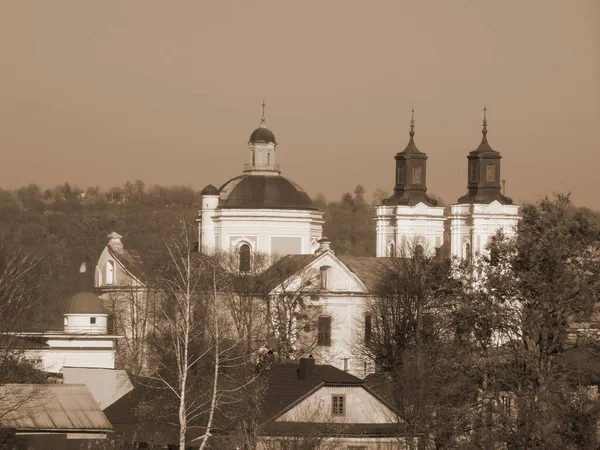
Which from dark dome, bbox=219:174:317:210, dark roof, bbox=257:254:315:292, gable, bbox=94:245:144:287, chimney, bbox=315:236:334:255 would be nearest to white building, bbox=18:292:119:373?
dark roof, bbox=257:254:315:292

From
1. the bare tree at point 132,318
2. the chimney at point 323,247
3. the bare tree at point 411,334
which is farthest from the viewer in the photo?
the chimney at point 323,247

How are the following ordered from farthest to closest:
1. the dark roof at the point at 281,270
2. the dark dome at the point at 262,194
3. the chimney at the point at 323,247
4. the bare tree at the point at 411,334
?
the dark dome at the point at 262,194 → the chimney at the point at 323,247 → the dark roof at the point at 281,270 → the bare tree at the point at 411,334

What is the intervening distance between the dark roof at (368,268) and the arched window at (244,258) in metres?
4.28

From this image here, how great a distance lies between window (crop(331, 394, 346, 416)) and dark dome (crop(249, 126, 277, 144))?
48508mm

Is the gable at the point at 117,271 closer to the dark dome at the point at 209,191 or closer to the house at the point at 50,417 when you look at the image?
the dark dome at the point at 209,191

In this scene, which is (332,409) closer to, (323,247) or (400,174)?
(323,247)

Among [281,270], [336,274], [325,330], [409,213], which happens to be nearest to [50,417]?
[325,330]

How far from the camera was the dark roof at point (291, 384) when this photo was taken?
5062 cm

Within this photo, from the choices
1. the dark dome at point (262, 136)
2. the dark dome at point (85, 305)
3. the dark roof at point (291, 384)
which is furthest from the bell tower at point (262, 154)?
the dark roof at point (291, 384)

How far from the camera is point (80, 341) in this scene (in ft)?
252

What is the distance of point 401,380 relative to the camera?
187 ft

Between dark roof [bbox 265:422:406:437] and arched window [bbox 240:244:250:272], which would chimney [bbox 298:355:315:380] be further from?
arched window [bbox 240:244:250:272]

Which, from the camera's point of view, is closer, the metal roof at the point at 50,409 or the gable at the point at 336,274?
the metal roof at the point at 50,409

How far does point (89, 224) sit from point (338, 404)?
387 ft
